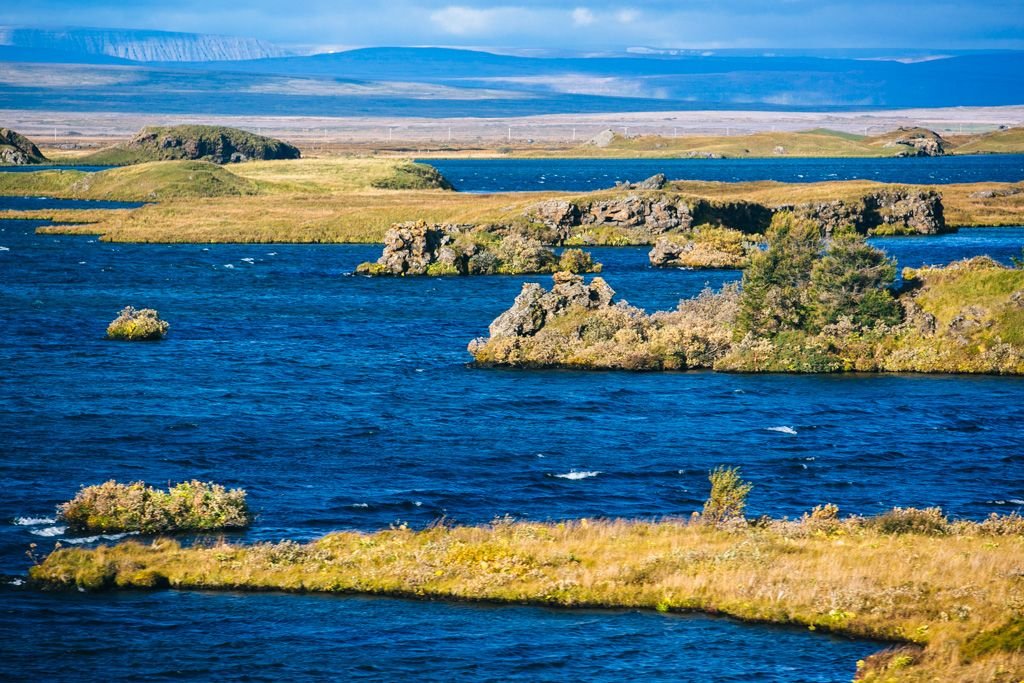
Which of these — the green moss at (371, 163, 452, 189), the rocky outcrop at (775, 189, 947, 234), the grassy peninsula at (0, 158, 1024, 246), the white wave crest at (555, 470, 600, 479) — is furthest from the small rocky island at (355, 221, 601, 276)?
the green moss at (371, 163, 452, 189)

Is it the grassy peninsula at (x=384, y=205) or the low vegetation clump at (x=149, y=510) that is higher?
the grassy peninsula at (x=384, y=205)

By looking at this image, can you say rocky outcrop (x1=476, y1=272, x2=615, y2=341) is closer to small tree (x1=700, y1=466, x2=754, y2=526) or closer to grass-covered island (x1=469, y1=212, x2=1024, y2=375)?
grass-covered island (x1=469, y1=212, x2=1024, y2=375)

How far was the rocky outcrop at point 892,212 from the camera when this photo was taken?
418 ft

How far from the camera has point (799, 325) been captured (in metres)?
65.0

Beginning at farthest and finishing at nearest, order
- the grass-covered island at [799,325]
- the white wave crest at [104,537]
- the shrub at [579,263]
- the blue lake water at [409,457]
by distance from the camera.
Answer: the shrub at [579,263]
the grass-covered island at [799,325]
the white wave crest at [104,537]
the blue lake water at [409,457]

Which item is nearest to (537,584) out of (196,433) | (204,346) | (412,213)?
(196,433)

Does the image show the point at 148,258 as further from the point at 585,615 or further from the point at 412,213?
the point at 585,615

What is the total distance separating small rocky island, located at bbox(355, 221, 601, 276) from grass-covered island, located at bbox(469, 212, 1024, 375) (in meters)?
34.1

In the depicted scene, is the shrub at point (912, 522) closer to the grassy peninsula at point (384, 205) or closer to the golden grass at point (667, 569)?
the golden grass at point (667, 569)

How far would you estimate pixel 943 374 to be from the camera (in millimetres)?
61594

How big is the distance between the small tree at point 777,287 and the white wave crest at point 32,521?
117ft

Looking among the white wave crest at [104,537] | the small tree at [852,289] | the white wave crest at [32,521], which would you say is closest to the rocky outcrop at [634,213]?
the small tree at [852,289]

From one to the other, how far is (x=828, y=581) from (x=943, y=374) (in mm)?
32568

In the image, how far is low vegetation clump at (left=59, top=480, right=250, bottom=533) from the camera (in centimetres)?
3741
